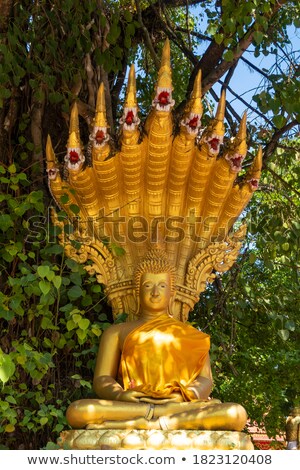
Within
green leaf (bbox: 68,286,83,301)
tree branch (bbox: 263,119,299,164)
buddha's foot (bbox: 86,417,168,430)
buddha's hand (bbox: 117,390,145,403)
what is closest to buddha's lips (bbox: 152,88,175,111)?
green leaf (bbox: 68,286,83,301)

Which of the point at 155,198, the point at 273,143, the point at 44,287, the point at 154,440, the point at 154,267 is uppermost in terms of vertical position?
the point at 273,143

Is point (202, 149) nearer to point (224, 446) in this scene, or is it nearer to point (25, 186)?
point (25, 186)

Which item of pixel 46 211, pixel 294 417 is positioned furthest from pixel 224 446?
pixel 294 417

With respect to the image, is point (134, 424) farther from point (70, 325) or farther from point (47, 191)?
point (47, 191)

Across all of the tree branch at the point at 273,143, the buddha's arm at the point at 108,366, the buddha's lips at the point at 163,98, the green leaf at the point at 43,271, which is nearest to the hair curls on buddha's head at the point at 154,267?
the buddha's arm at the point at 108,366

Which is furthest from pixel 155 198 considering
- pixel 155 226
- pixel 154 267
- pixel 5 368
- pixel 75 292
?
pixel 5 368

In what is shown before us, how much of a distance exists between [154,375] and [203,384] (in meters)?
0.28

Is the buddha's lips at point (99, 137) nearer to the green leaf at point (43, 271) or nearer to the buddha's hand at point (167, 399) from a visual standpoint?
the green leaf at point (43, 271)

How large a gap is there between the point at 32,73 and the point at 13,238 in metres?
1.05

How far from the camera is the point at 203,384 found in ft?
13.9

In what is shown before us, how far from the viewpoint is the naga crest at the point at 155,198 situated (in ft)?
14.5

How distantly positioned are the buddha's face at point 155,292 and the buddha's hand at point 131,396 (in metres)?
0.62

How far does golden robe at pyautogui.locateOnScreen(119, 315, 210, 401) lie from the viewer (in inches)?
166

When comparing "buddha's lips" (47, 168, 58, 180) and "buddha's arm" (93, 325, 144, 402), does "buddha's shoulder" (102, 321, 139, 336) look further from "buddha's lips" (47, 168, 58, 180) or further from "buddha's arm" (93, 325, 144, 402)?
"buddha's lips" (47, 168, 58, 180)
